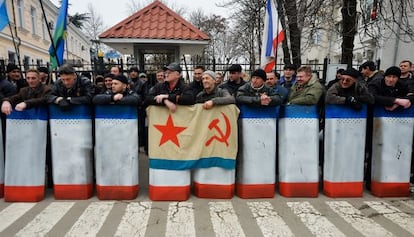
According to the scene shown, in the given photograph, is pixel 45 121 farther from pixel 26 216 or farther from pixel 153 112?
pixel 153 112

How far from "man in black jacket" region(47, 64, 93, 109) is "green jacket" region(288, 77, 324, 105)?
3.00 m

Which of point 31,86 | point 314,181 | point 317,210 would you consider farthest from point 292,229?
point 31,86

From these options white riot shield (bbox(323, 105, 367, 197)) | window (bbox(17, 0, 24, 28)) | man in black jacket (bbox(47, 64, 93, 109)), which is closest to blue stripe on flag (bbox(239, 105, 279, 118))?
white riot shield (bbox(323, 105, 367, 197))

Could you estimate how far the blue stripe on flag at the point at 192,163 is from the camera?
169 inches

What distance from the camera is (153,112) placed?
425cm

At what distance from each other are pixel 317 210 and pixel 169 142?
2238mm

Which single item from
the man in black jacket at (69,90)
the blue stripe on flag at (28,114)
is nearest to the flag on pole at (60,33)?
the man in black jacket at (69,90)

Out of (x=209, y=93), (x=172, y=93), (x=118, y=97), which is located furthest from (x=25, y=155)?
(x=209, y=93)

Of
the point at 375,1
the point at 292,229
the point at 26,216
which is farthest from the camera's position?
the point at 375,1

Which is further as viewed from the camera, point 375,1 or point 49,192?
point 375,1

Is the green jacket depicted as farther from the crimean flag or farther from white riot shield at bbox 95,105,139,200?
white riot shield at bbox 95,105,139,200

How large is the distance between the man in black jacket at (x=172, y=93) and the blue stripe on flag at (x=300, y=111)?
138 cm

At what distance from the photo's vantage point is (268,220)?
3.73 metres

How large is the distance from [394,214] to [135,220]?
337cm
